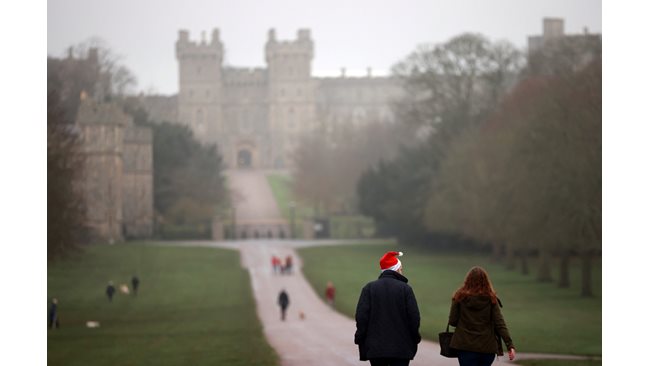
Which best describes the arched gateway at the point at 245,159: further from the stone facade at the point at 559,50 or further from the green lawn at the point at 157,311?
the green lawn at the point at 157,311

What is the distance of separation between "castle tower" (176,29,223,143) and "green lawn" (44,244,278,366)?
87.9ft

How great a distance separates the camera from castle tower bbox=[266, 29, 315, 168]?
118250mm

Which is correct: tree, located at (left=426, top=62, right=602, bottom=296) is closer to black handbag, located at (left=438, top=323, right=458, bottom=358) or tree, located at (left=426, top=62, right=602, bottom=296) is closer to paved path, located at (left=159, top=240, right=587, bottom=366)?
paved path, located at (left=159, top=240, right=587, bottom=366)

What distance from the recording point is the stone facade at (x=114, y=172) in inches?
1656

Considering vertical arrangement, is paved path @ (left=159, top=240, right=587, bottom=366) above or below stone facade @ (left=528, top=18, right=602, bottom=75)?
below

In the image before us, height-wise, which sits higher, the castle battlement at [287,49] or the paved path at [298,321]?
the castle battlement at [287,49]

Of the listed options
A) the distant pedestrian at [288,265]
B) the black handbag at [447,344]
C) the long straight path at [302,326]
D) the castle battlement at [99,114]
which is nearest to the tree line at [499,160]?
the long straight path at [302,326]

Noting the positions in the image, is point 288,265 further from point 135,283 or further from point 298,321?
point 298,321

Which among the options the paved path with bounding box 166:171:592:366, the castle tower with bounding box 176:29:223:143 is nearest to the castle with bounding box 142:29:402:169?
the castle tower with bounding box 176:29:223:143

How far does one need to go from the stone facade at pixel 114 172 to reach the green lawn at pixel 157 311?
1216 mm

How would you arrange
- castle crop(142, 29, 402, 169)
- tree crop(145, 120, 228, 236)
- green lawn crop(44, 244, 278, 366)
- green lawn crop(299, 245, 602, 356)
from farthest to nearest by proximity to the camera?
1. castle crop(142, 29, 402, 169)
2. tree crop(145, 120, 228, 236)
3. green lawn crop(299, 245, 602, 356)
4. green lawn crop(44, 244, 278, 366)

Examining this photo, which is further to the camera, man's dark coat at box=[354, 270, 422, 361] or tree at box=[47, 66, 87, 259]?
tree at box=[47, 66, 87, 259]
